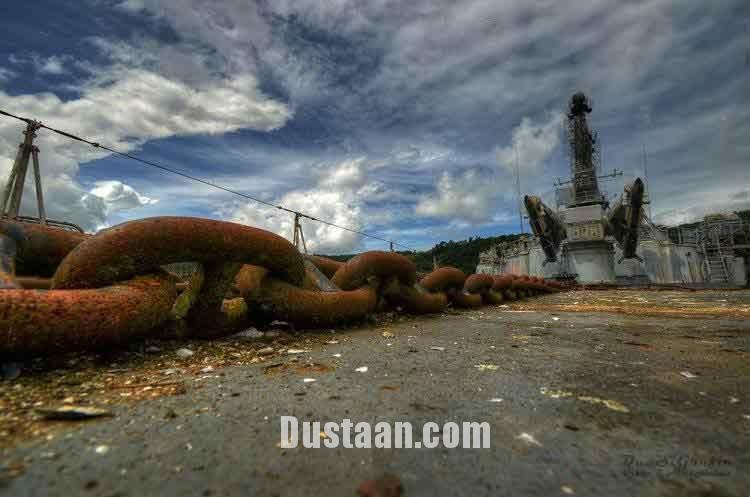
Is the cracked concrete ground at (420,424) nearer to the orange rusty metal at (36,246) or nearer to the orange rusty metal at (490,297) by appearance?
the orange rusty metal at (36,246)

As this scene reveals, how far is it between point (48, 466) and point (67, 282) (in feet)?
2.30

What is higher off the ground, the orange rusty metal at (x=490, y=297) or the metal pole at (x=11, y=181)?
the metal pole at (x=11, y=181)

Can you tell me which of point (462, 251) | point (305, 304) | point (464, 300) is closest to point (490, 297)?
point (464, 300)

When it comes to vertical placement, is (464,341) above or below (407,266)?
below

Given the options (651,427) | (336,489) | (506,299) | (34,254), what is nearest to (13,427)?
(336,489)

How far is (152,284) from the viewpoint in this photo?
3.73ft

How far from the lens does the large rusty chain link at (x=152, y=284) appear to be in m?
0.90

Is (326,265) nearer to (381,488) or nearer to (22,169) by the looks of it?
(381,488)

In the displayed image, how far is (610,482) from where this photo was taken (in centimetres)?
50

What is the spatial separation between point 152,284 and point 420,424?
94 cm

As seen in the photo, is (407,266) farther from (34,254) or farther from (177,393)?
(34,254)

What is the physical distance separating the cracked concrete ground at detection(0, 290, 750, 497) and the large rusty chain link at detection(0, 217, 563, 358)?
16 centimetres

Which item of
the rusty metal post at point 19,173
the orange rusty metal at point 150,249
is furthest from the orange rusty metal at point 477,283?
the rusty metal post at point 19,173

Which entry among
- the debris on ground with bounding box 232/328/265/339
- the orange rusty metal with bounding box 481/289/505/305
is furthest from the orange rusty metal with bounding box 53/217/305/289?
the orange rusty metal with bounding box 481/289/505/305
